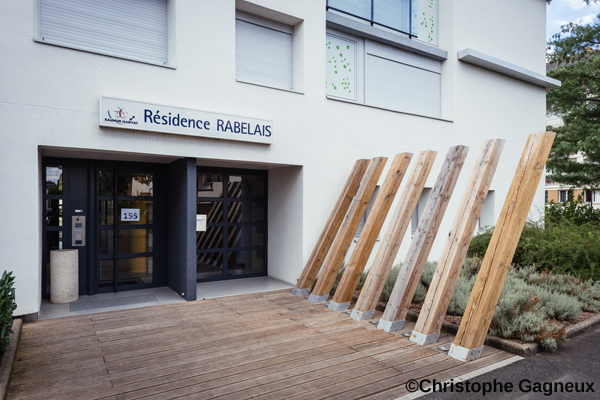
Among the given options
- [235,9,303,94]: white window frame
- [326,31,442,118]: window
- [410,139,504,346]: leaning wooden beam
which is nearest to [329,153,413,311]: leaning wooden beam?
[410,139,504,346]: leaning wooden beam

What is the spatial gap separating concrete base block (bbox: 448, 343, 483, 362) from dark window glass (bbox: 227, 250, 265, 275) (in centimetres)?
540

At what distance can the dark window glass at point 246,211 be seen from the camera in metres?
8.83

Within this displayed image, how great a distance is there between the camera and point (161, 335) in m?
5.14

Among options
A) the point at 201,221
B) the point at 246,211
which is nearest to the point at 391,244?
the point at 201,221

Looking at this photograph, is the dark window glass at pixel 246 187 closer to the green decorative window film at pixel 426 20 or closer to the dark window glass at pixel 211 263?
the dark window glass at pixel 211 263

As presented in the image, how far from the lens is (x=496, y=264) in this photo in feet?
14.6

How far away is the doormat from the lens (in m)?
6.40

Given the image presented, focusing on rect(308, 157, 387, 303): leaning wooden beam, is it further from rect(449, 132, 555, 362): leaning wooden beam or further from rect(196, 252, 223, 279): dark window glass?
rect(449, 132, 555, 362): leaning wooden beam

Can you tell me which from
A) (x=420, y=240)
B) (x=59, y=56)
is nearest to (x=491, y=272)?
(x=420, y=240)

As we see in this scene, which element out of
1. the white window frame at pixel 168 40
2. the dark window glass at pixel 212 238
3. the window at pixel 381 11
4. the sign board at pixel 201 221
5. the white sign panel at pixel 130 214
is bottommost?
the dark window glass at pixel 212 238

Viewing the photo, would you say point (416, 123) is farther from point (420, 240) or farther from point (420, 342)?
point (420, 342)

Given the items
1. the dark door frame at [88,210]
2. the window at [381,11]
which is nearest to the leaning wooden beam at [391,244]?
the dark door frame at [88,210]

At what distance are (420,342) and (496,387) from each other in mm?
1103

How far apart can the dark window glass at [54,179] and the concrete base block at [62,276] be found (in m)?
1.11
